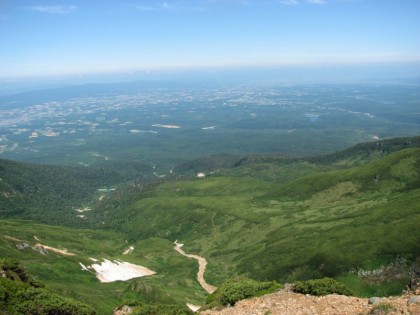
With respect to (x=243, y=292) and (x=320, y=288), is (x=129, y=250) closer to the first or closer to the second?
(x=243, y=292)

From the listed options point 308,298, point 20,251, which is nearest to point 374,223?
point 308,298

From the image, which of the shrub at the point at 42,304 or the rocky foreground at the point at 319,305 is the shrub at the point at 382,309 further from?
the shrub at the point at 42,304

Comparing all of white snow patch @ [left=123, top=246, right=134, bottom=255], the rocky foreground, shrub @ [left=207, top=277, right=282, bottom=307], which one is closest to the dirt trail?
white snow patch @ [left=123, top=246, right=134, bottom=255]

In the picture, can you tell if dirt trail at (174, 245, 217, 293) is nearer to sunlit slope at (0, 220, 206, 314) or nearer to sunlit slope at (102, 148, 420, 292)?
sunlit slope at (0, 220, 206, 314)

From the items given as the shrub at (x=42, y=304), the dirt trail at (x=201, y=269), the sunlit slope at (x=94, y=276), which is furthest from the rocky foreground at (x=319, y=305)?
the dirt trail at (x=201, y=269)

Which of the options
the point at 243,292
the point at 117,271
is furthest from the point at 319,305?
the point at 117,271

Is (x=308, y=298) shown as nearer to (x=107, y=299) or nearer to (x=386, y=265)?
(x=386, y=265)
